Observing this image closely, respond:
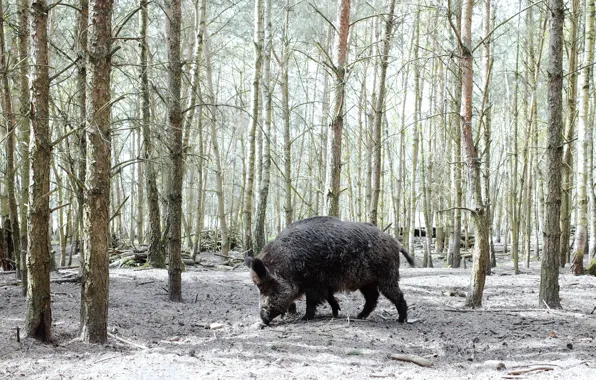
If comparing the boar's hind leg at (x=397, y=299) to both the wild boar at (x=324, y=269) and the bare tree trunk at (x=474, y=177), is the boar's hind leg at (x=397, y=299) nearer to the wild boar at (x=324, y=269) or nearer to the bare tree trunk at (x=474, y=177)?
the wild boar at (x=324, y=269)

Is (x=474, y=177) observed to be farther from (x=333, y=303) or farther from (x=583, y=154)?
(x=583, y=154)

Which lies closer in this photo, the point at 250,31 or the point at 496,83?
the point at 250,31

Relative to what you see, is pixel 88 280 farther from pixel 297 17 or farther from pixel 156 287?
pixel 297 17

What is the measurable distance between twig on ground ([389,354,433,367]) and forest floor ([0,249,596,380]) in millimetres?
47

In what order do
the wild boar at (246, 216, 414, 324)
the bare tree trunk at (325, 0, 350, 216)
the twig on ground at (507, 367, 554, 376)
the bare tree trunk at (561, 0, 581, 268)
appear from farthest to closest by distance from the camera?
1. the bare tree trunk at (561, 0, 581, 268)
2. the bare tree trunk at (325, 0, 350, 216)
3. the wild boar at (246, 216, 414, 324)
4. the twig on ground at (507, 367, 554, 376)

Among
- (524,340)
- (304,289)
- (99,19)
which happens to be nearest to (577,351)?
(524,340)

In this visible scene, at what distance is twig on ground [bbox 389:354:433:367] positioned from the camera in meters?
5.05

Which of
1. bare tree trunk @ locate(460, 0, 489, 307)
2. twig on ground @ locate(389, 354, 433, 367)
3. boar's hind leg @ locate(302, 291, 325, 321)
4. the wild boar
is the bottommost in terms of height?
twig on ground @ locate(389, 354, 433, 367)

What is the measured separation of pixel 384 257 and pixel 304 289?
44.4 inches

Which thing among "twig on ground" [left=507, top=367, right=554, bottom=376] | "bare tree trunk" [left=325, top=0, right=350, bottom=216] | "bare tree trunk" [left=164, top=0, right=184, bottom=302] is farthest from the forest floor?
"bare tree trunk" [left=325, top=0, right=350, bottom=216]

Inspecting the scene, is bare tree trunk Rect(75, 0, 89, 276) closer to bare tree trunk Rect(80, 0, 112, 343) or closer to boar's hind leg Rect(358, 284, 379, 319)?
bare tree trunk Rect(80, 0, 112, 343)

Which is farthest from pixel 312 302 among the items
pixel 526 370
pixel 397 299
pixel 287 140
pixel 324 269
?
pixel 287 140

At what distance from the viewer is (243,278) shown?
37.8ft

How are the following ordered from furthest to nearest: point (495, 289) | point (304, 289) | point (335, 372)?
point (495, 289)
point (304, 289)
point (335, 372)
